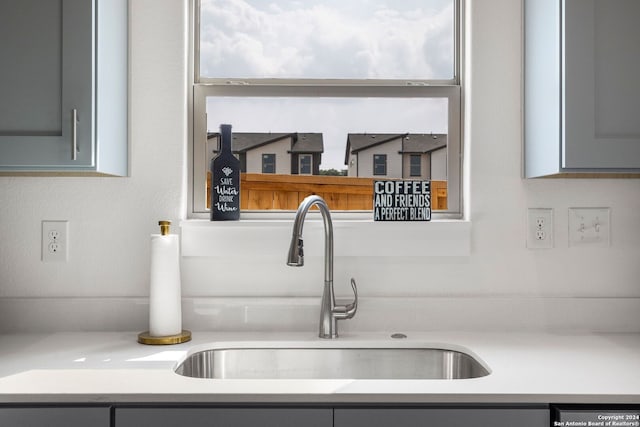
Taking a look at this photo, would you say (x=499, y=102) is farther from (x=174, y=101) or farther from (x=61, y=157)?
(x=61, y=157)

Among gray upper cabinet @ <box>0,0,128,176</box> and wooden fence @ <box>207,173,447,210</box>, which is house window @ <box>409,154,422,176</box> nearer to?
wooden fence @ <box>207,173,447,210</box>

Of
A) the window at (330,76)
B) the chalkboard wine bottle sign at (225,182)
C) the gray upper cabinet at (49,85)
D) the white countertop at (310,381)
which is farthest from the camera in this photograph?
the window at (330,76)

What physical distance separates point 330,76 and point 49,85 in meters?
0.86

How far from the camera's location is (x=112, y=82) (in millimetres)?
→ 1716

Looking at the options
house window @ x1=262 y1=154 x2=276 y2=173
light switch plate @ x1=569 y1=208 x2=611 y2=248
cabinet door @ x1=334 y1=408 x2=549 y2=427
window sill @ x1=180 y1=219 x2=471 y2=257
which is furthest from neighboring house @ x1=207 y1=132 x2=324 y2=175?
cabinet door @ x1=334 y1=408 x2=549 y2=427

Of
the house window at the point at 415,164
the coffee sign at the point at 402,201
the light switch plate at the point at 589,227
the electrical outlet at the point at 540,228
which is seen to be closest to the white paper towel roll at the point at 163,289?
the coffee sign at the point at 402,201

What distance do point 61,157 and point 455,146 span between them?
1.20 m

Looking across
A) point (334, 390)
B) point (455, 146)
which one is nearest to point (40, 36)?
point (334, 390)

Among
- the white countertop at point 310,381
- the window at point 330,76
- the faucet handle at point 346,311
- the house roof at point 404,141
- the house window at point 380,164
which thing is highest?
the window at point 330,76

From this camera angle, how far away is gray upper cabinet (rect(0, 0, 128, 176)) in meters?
1.55

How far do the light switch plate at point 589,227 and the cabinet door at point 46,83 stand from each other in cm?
144

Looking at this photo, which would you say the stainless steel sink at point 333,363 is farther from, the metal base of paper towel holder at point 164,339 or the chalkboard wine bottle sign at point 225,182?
the chalkboard wine bottle sign at point 225,182

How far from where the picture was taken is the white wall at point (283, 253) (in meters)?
1.89

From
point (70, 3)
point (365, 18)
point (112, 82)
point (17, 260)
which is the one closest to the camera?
point (70, 3)
